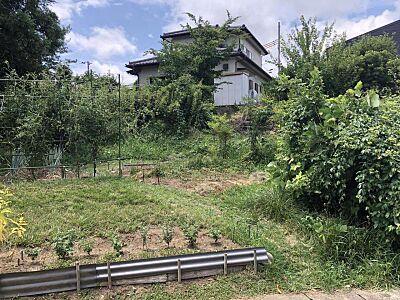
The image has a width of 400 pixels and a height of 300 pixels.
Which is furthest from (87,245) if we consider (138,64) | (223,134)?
(138,64)

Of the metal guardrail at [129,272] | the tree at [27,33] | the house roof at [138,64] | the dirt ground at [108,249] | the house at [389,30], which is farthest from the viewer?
the house at [389,30]

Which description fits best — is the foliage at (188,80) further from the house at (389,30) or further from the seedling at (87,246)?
the house at (389,30)

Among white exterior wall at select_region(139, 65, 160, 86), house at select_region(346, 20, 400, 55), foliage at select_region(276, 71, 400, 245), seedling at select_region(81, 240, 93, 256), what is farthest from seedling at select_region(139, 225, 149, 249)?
house at select_region(346, 20, 400, 55)

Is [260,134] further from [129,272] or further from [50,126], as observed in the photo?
[129,272]

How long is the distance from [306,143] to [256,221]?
40.3 inches

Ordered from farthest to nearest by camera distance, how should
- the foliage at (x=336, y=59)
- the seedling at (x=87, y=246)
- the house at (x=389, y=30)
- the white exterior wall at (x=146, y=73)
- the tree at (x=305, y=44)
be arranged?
the house at (x=389, y=30), the white exterior wall at (x=146, y=73), the tree at (x=305, y=44), the foliage at (x=336, y=59), the seedling at (x=87, y=246)

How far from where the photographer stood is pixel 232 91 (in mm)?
12812

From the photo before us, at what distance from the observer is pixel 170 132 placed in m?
10.4

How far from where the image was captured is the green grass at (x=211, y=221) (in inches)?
98.6

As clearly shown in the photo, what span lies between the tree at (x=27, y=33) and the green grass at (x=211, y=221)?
21.0ft

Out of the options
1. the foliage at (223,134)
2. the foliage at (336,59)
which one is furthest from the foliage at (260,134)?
the foliage at (336,59)

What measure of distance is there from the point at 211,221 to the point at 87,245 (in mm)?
1348

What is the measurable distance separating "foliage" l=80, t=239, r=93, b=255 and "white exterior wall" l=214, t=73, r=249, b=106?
1011cm

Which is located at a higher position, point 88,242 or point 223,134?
point 223,134
